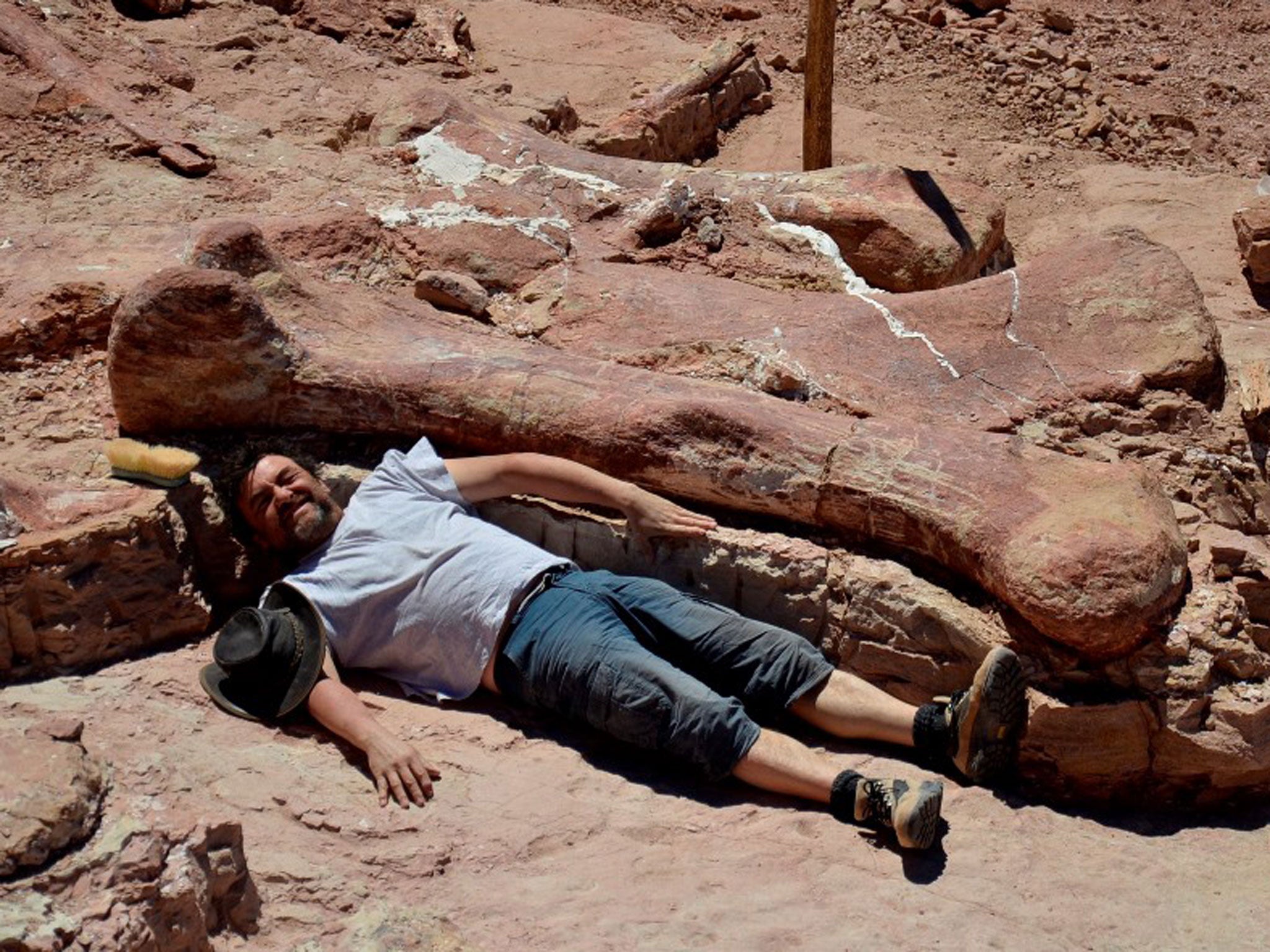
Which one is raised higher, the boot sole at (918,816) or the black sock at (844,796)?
the boot sole at (918,816)

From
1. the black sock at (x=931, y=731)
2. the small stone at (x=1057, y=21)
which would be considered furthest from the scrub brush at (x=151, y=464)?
the small stone at (x=1057, y=21)

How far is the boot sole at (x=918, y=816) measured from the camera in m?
3.01

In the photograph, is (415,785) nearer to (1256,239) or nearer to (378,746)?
(378,746)

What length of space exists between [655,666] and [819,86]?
4.55m

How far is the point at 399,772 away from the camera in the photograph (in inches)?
127

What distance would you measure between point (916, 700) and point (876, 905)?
0.75 metres

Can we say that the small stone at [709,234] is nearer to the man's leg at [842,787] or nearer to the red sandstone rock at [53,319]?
the red sandstone rock at [53,319]

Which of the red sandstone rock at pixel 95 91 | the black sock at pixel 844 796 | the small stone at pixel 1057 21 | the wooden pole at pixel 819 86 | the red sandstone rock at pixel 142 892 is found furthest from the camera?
the small stone at pixel 1057 21

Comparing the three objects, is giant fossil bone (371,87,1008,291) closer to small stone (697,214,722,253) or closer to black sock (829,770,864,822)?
small stone (697,214,722,253)

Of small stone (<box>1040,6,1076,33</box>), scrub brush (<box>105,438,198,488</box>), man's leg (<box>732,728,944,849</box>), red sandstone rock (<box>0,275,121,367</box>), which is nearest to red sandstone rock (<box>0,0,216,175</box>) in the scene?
red sandstone rock (<box>0,275,121,367</box>)

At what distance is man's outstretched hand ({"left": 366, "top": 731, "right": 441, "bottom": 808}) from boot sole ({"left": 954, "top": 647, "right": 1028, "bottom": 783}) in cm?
116

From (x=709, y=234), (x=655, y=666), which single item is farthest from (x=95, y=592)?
(x=709, y=234)

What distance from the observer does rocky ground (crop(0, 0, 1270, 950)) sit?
276 centimetres

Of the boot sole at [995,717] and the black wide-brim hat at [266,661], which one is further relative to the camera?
the black wide-brim hat at [266,661]
